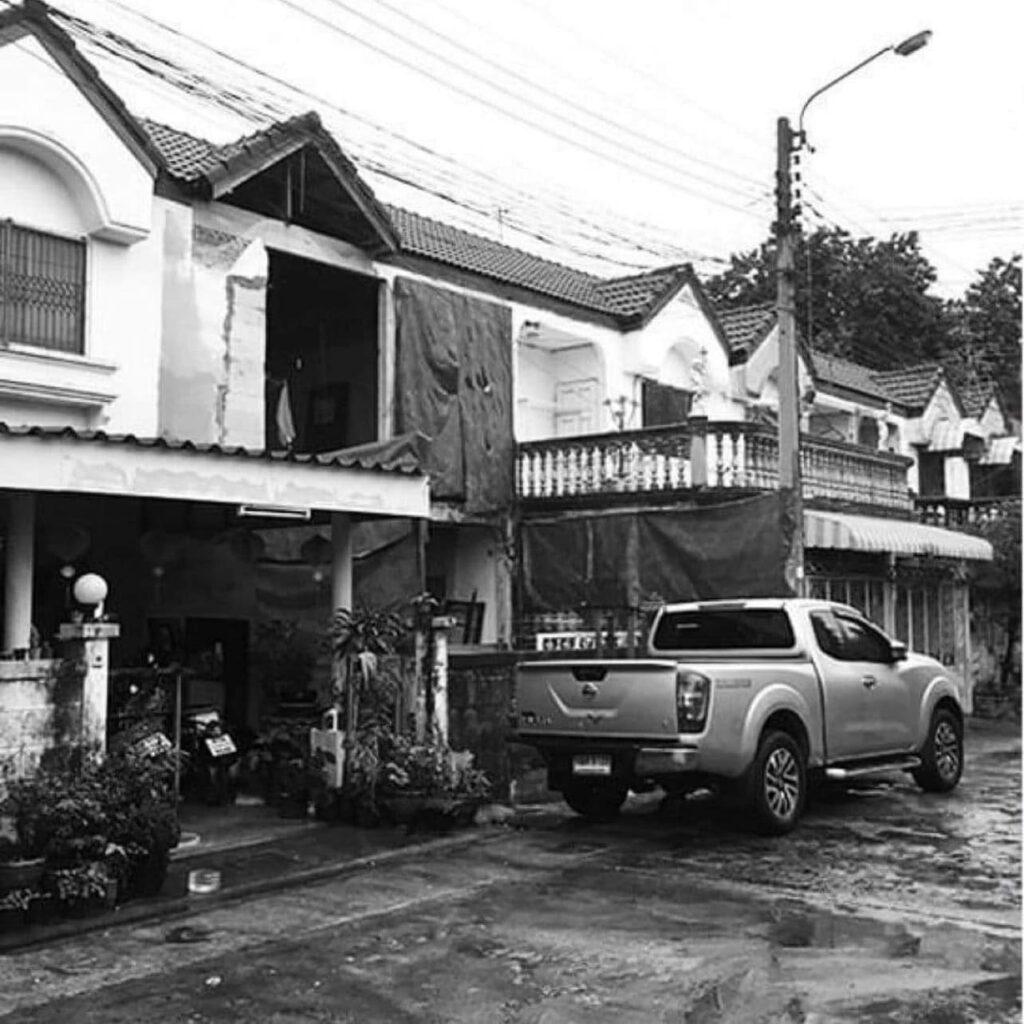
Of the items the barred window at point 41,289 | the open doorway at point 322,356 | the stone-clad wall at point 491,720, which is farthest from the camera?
the open doorway at point 322,356

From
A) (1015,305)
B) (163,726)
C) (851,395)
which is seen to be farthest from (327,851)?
(1015,305)

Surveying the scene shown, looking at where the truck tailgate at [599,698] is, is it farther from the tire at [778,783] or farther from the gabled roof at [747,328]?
the gabled roof at [747,328]

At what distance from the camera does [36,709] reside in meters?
7.90

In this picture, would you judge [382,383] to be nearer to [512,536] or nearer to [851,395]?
[512,536]

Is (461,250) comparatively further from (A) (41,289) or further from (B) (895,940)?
(B) (895,940)

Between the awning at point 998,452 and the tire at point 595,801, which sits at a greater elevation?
the awning at point 998,452

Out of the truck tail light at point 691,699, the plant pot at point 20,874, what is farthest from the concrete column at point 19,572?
the truck tail light at point 691,699

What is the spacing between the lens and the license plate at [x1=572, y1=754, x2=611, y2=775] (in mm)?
9664

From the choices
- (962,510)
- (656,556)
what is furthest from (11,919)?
(962,510)

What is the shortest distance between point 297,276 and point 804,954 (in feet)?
38.7

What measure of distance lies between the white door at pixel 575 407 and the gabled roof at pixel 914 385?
421 inches

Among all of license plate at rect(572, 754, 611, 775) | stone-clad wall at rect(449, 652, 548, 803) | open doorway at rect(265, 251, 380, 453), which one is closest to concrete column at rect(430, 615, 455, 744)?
stone-clad wall at rect(449, 652, 548, 803)

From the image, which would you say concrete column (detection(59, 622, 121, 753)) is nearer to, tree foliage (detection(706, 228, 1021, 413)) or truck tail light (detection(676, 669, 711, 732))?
truck tail light (detection(676, 669, 711, 732))

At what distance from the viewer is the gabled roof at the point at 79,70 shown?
36.2 ft
